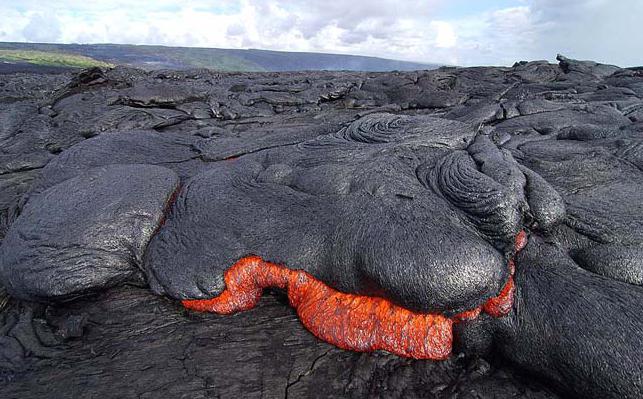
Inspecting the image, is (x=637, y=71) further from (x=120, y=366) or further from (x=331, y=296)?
(x=120, y=366)

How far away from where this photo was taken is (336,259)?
4219 mm

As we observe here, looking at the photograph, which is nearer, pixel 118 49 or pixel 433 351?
pixel 433 351

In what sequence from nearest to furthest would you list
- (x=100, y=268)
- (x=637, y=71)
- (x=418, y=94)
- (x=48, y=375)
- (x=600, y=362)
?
(x=600, y=362)
(x=48, y=375)
(x=100, y=268)
(x=418, y=94)
(x=637, y=71)

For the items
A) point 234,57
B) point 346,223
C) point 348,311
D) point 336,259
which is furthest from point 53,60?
point 348,311

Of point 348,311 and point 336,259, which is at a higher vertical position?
point 336,259

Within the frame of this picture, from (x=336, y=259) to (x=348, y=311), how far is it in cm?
54

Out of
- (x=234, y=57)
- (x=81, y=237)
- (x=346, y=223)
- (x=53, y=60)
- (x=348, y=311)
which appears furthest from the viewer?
(x=234, y=57)

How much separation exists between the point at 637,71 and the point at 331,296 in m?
19.5

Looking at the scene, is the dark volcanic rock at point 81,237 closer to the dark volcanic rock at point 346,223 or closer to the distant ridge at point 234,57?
the dark volcanic rock at point 346,223

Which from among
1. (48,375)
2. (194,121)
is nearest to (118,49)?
(194,121)

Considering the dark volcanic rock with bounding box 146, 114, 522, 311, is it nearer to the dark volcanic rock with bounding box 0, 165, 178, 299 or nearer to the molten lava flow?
the molten lava flow

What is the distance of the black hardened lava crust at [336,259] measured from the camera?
3.63 metres

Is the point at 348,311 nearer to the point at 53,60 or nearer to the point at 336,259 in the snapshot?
the point at 336,259

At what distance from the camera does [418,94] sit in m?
14.4
